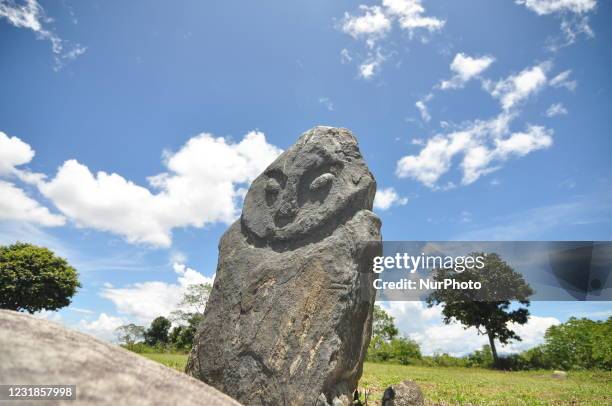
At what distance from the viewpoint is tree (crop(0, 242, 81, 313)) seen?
2884 centimetres

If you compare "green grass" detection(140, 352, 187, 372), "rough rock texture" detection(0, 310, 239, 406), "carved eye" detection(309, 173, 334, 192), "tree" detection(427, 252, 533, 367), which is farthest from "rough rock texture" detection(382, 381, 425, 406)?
"tree" detection(427, 252, 533, 367)

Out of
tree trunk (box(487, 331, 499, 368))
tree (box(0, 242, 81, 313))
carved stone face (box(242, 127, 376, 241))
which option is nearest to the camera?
carved stone face (box(242, 127, 376, 241))

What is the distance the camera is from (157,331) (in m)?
42.1

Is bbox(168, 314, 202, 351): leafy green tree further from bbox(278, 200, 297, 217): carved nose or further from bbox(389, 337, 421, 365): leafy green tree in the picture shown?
bbox(278, 200, 297, 217): carved nose

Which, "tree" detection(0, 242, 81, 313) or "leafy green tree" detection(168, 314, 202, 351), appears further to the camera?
"leafy green tree" detection(168, 314, 202, 351)

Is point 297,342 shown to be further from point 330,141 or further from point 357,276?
point 330,141

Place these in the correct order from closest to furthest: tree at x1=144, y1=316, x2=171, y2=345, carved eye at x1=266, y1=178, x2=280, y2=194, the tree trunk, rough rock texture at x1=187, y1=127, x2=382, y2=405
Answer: rough rock texture at x1=187, y1=127, x2=382, y2=405, carved eye at x1=266, y1=178, x2=280, y2=194, the tree trunk, tree at x1=144, y1=316, x2=171, y2=345

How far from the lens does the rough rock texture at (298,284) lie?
597 centimetres

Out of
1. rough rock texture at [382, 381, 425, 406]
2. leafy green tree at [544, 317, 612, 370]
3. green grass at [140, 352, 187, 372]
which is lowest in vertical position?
green grass at [140, 352, 187, 372]

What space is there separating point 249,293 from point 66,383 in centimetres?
435

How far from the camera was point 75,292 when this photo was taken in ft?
104

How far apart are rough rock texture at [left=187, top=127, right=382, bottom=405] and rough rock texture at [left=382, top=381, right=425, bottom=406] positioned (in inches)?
23.0

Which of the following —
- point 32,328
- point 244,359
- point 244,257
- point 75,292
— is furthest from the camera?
point 75,292

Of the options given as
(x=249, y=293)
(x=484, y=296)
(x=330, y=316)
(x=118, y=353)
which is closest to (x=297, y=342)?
(x=330, y=316)
